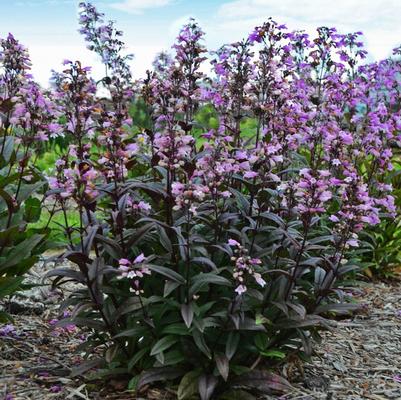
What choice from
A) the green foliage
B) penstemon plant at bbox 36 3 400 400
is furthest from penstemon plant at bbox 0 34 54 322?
penstemon plant at bbox 36 3 400 400

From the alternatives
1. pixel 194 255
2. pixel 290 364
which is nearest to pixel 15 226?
pixel 194 255

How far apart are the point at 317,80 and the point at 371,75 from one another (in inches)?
46.9

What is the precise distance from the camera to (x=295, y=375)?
3686 mm

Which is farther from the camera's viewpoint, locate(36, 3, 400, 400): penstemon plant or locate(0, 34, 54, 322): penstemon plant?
locate(0, 34, 54, 322): penstemon plant

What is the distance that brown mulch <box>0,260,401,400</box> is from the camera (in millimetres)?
3389

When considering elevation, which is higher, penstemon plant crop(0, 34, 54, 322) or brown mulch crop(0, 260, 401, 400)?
penstemon plant crop(0, 34, 54, 322)

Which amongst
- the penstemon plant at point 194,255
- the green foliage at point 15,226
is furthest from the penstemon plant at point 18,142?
the penstemon plant at point 194,255

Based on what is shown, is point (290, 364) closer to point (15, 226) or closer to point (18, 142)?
point (15, 226)

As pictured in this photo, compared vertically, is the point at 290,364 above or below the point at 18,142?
below

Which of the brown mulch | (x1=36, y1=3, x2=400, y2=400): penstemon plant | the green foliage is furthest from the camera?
the green foliage

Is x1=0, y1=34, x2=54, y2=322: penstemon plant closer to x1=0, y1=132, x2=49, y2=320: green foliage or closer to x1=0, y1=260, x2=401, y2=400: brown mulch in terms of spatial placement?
x1=0, y1=132, x2=49, y2=320: green foliage

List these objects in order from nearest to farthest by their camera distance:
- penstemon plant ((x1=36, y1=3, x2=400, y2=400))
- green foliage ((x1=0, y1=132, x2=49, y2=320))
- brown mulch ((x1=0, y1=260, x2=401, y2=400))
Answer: penstemon plant ((x1=36, y1=3, x2=400, y2=400))
brown mulch ((x1=0, y1=260, x2=401, y2=400))
green foliage ((x1=0, y1=132, x2=49, y2=320))

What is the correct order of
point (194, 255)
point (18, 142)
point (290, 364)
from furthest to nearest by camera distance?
1. point (18, 142)
2. point (290, 364)
3. point (194, 255)

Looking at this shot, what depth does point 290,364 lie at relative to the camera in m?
3.66
